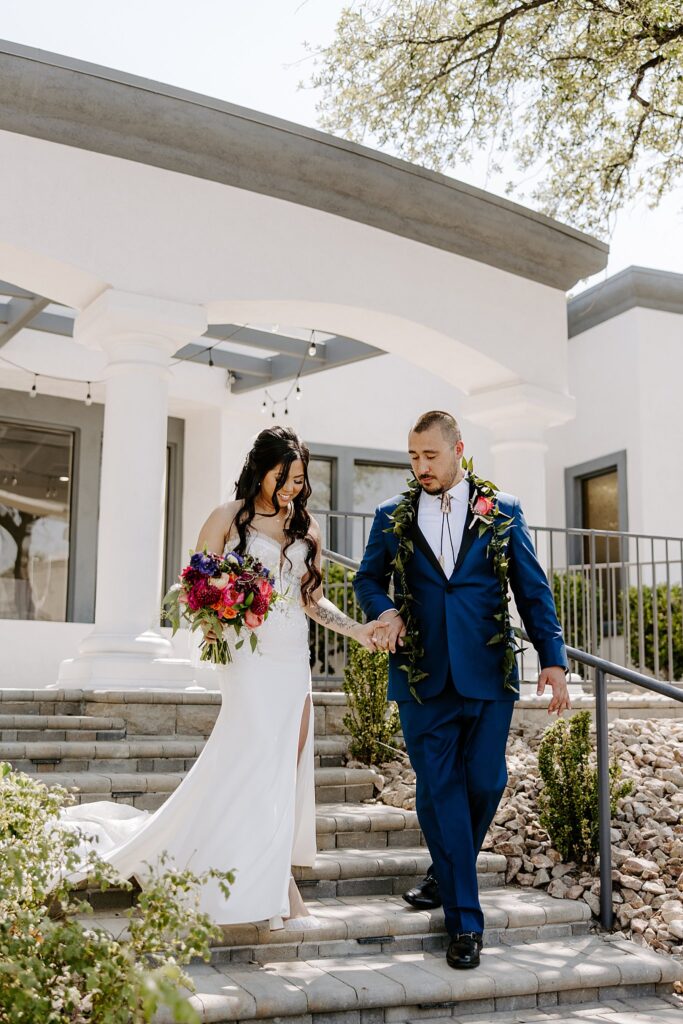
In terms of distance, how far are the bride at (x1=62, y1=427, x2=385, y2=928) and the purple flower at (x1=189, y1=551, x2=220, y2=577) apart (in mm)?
229

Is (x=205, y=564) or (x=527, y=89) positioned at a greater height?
(x=527, y=89)

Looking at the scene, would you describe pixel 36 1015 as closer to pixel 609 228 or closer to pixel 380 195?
pixel 380 195

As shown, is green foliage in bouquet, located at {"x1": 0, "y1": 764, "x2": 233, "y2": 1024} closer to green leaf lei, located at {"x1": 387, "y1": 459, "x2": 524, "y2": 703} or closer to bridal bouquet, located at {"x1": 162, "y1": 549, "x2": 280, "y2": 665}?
bridal bouquet, located at {"x1": 162, "y1": 549, "x2": 280, "y2": 665}

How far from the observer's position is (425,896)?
14.6 ft

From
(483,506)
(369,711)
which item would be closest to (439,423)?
(483,506)

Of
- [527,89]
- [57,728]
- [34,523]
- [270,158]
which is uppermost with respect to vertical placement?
[527,89]

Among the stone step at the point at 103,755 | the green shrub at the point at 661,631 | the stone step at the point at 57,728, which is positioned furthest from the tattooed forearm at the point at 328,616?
the green shrub at the point at 661,631

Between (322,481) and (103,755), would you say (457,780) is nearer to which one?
(103,755)

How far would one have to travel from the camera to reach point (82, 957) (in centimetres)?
278

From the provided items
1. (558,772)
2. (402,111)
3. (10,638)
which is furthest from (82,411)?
(558,772)

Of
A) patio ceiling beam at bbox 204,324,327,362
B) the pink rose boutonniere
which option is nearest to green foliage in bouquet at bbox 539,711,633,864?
the pink rose boutonniere

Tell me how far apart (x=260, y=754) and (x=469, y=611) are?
956 millimetres

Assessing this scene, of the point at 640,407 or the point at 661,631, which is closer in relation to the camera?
the point at 661,631

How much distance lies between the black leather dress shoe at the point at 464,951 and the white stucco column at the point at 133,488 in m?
3.10
